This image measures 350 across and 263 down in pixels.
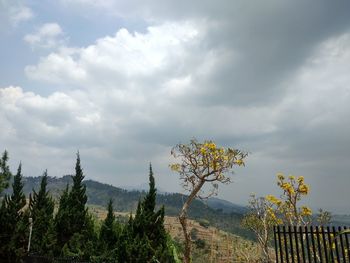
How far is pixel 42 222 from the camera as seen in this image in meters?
35.7

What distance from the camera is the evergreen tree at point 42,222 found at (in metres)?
31.2

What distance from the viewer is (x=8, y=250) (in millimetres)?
22297

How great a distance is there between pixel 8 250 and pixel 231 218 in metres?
162

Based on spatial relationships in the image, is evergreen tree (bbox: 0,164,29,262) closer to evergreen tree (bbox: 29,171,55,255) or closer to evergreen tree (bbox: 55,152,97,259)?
evergreen tree (bbox: 29,171,55,255)

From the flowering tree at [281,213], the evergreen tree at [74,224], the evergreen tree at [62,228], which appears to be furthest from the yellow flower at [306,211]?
the evergreen tree at [62,228]

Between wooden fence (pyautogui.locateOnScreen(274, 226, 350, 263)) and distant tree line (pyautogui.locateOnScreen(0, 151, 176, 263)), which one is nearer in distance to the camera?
wooden fence (pyautogui.locateOnScreen(274, 226, 350, 263))

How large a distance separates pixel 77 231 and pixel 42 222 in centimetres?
522

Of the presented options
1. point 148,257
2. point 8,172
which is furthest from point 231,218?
point 148,257

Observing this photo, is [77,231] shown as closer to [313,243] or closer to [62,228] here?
[62,228]

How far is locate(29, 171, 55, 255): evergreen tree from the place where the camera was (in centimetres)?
3123

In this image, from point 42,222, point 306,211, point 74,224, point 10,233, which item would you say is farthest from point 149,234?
point 42,222

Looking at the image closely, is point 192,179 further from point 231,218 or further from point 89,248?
point 231,218

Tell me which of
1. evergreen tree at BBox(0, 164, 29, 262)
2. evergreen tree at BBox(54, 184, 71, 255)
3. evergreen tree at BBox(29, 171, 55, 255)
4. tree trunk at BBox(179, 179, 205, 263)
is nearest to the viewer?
tree trunk at BBox(179, 179, 205, 263)

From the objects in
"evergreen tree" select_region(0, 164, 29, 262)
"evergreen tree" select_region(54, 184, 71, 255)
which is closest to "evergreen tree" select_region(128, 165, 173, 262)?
"evergreen tree" select_region(0, 164, 29, 262)
